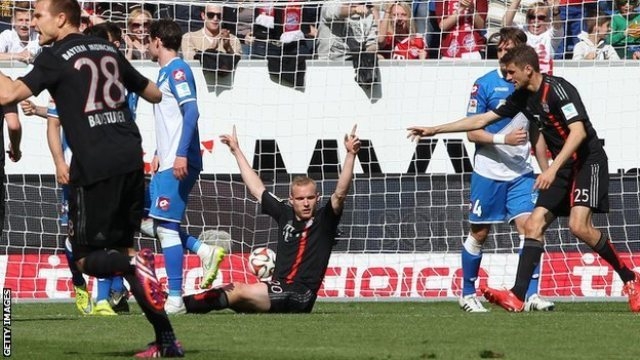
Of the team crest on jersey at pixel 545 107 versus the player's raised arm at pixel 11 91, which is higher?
the player's raised arm at pixel 11 91

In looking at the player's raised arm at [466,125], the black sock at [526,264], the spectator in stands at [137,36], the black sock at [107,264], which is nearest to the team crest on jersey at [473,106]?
the player's raised arm at [466,125]

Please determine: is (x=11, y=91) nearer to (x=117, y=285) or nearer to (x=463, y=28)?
(x=117, y=285)

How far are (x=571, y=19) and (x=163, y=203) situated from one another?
6.47 m

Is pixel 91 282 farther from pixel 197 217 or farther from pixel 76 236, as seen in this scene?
pixel 76 236

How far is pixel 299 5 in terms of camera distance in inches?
646

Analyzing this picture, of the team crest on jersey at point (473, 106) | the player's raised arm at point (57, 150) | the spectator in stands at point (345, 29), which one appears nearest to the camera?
the player's raised arm at point (57, 150)

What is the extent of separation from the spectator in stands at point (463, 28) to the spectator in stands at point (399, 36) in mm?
285

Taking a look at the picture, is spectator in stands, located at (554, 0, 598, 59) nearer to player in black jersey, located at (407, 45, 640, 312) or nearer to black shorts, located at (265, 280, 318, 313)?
player in black jersey, located at (407, 45, 640, 312)

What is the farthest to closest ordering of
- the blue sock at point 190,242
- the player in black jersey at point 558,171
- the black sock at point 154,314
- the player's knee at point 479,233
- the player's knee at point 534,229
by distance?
the player's knee at point 479,233 < the blue sock at point 190,242 < the player's knee at point 534,229 < the player in black jersey at point 558,171 < the black sock at point 154,314

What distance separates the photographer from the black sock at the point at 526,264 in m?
11.4

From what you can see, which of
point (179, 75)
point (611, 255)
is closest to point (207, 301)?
point (179, 75)

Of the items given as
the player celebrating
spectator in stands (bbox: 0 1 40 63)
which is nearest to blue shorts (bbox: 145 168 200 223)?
the player celebrating

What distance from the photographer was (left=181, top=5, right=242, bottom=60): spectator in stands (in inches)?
628

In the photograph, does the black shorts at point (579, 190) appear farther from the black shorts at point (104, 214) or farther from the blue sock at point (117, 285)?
the black shorts at point (104, 214)
